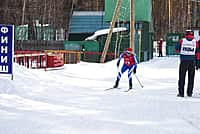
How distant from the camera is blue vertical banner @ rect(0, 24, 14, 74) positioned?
537 inches

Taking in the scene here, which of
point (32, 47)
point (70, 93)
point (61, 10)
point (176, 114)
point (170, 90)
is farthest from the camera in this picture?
point (61, 10)

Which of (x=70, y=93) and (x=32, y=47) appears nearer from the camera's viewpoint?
(x=70, y=93)

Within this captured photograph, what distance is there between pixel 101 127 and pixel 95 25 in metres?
39.7

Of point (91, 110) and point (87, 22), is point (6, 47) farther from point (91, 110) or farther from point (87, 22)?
point (87, 22)

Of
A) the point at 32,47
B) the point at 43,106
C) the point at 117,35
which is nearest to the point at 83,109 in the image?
the point at 43,106

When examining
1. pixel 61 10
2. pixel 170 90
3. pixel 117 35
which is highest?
pixel 61 10

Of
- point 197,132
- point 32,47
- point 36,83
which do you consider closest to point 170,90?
point 36,83

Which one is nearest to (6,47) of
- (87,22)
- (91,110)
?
(91,110)

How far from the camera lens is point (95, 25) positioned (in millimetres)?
46938

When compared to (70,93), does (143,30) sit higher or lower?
higher

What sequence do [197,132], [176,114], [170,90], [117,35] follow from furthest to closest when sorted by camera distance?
[117,35] → [170,90] → [176,114] → [197,132]

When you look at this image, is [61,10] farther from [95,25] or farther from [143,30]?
[143,30]

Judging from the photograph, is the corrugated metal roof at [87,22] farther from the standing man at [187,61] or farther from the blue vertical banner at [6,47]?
the standing man at [187,61]

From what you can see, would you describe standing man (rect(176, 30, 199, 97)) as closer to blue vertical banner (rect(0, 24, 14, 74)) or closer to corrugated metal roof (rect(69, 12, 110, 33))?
blue vertical banner (rect(0, 24, 14, 74))
